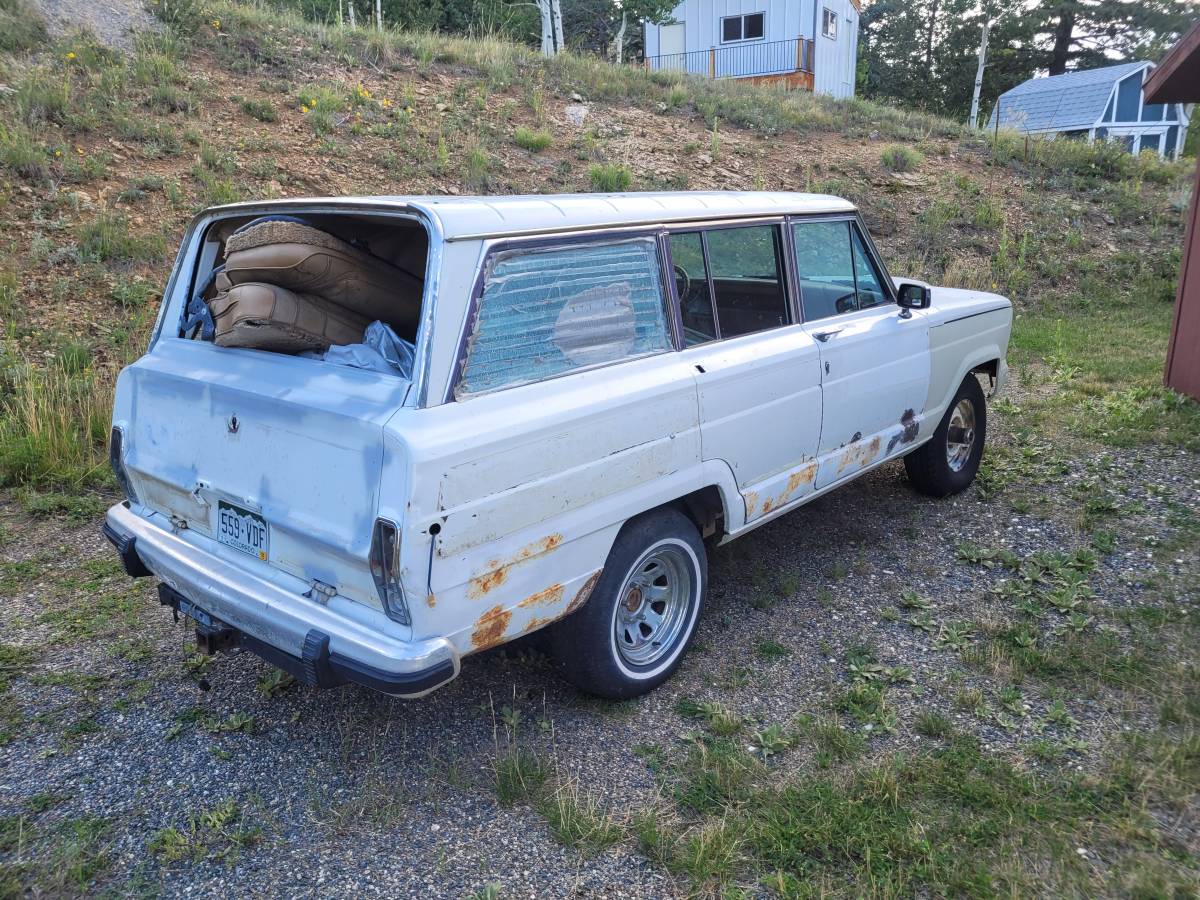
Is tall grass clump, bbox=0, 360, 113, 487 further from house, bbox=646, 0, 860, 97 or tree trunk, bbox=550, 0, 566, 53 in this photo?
house, bbox=646, 0, 860, 97

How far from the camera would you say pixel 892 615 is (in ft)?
14.2

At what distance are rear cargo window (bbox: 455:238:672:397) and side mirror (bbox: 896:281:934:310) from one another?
1933 mm

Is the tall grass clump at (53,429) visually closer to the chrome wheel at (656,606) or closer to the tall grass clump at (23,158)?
the tall grass clump at (23,158)

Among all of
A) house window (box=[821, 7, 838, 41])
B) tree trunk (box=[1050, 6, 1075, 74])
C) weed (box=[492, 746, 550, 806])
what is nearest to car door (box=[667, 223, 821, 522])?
weed (box=[492, 746, 550, 806])

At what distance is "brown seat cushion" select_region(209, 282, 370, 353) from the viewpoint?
327cm

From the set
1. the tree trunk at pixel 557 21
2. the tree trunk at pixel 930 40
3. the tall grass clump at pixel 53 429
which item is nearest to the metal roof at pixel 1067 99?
the tree trunk at pixel 930 40

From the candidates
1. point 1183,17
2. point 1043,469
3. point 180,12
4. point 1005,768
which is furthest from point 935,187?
point 1183,17

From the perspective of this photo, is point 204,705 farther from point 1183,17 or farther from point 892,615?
point 1183,17

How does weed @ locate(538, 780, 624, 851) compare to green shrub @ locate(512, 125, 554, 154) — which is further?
green shrub @ locate(512, 125, 554, 154)

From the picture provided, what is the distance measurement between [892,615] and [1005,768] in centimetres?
122

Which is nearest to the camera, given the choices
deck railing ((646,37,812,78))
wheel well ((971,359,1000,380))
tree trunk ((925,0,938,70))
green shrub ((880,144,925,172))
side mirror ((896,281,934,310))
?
side mirror ((896,281,934,310))

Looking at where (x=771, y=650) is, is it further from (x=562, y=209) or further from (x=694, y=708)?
(x=562, y=209)

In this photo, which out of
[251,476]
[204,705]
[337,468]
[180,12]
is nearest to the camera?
[337,468]

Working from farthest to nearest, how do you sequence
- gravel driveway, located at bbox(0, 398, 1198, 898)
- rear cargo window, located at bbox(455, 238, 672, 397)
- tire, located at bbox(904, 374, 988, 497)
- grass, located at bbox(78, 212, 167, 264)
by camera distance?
grass, located at bbox(78, 212, 167, 264)
tire, located at bbox(904, 374, 988, 497)
rear cargo window, located at bbox(455, 238, 672, 397)
gravel driveway, located at bbox(0, 398, 1198, 898)
